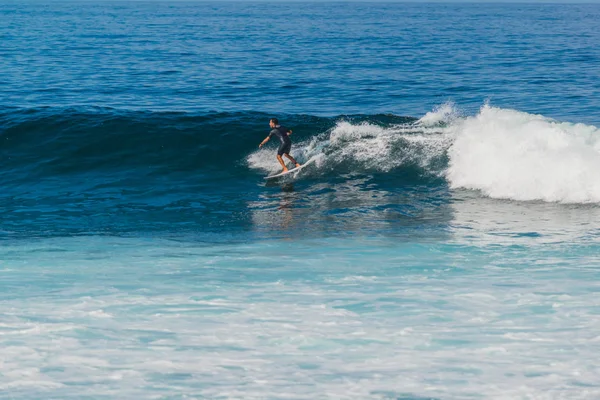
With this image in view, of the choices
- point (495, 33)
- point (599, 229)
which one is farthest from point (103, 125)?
point (495, 33)

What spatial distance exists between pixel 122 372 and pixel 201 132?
54.5 feet

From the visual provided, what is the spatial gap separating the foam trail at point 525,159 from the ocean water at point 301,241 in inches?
2.5

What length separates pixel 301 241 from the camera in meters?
13.2

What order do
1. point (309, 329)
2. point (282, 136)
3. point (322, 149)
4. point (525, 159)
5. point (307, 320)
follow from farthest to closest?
point (322, 149)
point (282, 136)
point (525, 159)
point (307, 320)
point (309, 329)

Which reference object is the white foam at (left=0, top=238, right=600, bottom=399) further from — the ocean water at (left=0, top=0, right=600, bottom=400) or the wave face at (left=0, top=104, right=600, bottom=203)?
the wave face at (left=0, top=104, right=600, bottom=203)

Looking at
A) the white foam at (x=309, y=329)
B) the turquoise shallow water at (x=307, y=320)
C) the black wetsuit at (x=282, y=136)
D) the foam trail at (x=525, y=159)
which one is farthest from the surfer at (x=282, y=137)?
the white foam at (x=309, y=329)

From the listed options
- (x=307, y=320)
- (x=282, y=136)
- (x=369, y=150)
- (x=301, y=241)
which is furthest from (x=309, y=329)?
(x=369, y=150)

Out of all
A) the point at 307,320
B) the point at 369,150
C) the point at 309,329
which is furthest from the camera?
the point at 369,150

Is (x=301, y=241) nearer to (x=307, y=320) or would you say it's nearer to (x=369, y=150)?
(x=307, y=320)

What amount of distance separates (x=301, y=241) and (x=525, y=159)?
752cm

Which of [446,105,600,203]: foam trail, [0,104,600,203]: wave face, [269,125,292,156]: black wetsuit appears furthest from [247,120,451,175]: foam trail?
[269,125,292,156]: black wetsuit

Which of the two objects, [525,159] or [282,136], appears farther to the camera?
[282,136]

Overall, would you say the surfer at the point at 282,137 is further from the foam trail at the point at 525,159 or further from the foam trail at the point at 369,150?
the foam trail at the point at 525,159

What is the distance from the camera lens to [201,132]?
23594 mm
